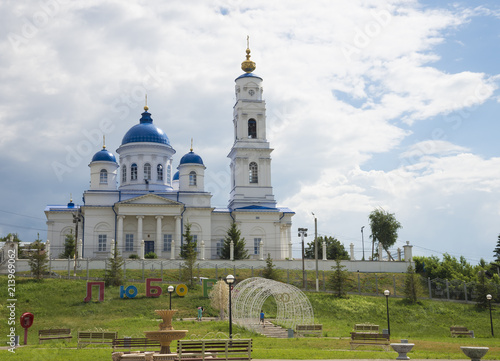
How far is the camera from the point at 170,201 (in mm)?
60969

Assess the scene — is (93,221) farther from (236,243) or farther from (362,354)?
(362,354)

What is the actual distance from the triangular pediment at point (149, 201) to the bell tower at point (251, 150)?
7.77 m

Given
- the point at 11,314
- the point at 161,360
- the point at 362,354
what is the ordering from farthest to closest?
the point at 11,314, the point at 362,354, the point at 161,360

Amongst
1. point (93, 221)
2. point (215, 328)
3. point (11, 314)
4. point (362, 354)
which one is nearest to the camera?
point (362, 354)

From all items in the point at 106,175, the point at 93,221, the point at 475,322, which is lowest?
the point at 475,322

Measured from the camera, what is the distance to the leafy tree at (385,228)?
7712cm

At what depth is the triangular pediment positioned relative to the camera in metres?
60.3

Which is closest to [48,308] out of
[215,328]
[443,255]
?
[215,328]

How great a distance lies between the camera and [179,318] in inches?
1462

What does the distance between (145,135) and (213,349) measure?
170 ft

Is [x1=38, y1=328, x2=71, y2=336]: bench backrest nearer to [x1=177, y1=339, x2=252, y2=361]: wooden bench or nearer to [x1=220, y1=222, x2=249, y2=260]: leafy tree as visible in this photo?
[x1=177, y1=339, x2=252, y2=361]: wooden bench

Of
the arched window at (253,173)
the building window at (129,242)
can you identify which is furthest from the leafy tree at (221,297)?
the arched window at (253,173)

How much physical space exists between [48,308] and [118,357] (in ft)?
72.8

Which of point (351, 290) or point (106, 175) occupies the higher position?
point (106, 175)
